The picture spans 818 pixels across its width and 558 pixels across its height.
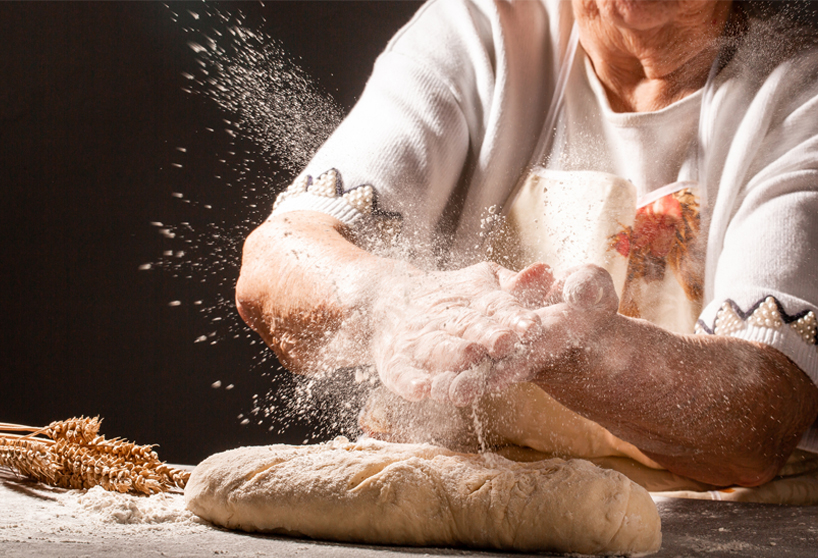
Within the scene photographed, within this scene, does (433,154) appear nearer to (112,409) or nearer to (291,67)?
(291,67)

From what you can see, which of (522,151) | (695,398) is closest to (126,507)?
(695,398)

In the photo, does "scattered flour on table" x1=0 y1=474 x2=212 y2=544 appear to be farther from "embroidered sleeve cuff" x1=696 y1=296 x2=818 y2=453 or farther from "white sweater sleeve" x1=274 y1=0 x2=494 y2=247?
"embroidered sleeve cuff" x1=696 y1=296 x2=818 y2=453

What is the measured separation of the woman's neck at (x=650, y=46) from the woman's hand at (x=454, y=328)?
1.80 feet

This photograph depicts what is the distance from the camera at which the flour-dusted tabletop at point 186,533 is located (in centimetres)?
54

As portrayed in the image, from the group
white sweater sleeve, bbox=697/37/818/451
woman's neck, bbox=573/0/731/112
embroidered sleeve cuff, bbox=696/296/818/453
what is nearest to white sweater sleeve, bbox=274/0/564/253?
woman's neck, bbox=573/0/731/112

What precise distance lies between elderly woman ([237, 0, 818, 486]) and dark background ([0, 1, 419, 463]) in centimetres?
51

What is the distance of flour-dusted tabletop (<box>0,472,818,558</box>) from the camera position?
538mm

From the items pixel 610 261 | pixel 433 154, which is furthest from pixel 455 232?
pixel 610 261

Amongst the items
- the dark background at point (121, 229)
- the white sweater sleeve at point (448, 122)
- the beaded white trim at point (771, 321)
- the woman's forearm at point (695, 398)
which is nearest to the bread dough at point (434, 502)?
the woman's forearm at point (695, 398)

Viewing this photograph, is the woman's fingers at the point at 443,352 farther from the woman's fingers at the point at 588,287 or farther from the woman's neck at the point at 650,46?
the woman's neck at the point at 650,46

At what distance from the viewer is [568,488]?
0.60m

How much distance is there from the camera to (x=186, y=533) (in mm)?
632

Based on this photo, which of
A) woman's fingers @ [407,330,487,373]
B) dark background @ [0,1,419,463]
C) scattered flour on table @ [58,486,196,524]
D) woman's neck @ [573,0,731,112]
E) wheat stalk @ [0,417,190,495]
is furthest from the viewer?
dark background @ [0,1,419,463]

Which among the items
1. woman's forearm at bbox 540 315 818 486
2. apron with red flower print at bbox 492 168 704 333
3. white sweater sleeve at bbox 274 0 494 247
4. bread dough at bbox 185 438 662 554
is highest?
white sweater sleeve at bbox 274 0 494 247
